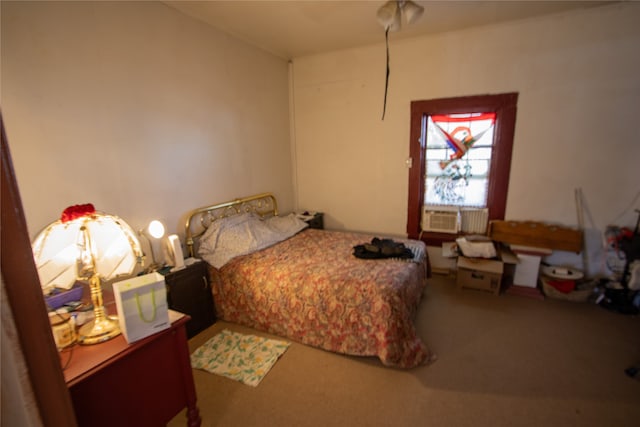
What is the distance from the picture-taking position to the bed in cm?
217

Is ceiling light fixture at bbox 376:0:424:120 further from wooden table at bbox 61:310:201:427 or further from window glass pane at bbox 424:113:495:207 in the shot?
wooden table at bbox 61:310:201:427

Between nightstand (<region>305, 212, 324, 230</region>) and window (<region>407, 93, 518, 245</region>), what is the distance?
4.03ft

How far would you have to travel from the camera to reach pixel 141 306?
4.45 ft

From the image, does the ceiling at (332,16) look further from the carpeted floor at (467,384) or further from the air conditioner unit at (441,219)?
the carpeted floor at (467,384)

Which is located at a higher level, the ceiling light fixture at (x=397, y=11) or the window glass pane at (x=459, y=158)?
the ceiling light fixture at (x=397, y=11)

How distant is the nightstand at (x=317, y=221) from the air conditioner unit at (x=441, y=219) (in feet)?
4.65

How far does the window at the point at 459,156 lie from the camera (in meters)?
3.35

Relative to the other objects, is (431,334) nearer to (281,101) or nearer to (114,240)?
(114,240)

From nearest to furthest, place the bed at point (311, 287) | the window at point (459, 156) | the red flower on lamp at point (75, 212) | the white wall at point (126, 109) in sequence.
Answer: the red flower on lamp at point (75, 212)
the white wall at point (126, 109)
the bed at point (311, 287)
the window at point (459, 156)

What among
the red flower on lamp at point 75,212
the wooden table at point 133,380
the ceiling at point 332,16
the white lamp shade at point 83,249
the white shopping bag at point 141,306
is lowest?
the wooden table at point 133,380

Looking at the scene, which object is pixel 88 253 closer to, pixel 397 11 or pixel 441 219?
pixel 397 11

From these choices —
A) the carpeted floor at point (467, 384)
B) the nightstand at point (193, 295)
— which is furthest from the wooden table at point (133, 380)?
the nightstand at point (193, 295)

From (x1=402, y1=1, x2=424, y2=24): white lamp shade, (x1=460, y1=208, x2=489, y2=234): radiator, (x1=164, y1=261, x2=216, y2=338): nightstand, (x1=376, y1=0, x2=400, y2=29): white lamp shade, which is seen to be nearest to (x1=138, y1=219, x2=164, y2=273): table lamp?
(x1=164, y1=261, x2=216, y2=338): nightstand

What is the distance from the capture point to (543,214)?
332cm
